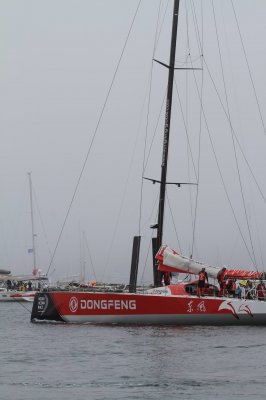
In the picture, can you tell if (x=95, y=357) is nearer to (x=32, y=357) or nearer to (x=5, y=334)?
(x=32, y=357)

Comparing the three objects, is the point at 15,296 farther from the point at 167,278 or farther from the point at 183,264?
the point at 183,264

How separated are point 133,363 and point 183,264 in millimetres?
12213

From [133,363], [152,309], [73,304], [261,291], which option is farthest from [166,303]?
[133,363]

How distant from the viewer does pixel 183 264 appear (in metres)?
34.9

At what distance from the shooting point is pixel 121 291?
3538 cm

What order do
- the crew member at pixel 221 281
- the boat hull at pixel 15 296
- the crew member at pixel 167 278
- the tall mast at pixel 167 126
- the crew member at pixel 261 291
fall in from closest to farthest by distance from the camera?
1. the crew member at pixel 261 291
2. the crew member at pixel 221 281
3. the crew member at pixel 167 278
4. the tall mast at pixel 167 126
5. the boat hull at pixel 15 296

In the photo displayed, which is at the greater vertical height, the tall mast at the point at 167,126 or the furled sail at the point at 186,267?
the tall mast at the point at 167,126

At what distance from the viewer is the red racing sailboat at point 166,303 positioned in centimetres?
3266

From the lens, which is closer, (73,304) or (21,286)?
(73,304)

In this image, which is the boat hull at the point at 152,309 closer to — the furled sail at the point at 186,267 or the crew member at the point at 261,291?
the crew member at the point at 261,291

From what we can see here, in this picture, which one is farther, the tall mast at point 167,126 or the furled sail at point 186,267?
the tall mast at point 167,126

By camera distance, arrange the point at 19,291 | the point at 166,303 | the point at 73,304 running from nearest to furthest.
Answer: the point at 166,303
the point at 73,304
the point at 19,291

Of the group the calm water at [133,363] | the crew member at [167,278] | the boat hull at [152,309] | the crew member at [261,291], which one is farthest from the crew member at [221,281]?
the crew member at [167,278]

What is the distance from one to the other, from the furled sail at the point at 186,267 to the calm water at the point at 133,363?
250cm
